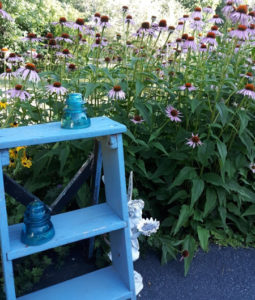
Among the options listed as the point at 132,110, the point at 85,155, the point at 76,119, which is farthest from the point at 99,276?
the point at 132,110

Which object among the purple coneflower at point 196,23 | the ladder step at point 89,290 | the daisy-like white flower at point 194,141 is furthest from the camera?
the purple coneflower at point 196,23

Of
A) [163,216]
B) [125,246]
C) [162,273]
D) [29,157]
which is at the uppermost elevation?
[29,157]

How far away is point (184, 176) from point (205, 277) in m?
0.63

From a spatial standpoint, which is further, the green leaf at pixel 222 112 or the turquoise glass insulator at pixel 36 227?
the green leaf at pixel 222 112

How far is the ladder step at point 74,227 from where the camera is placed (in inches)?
50.2

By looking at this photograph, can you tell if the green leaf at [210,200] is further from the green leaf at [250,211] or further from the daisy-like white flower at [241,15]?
the daisy-like white flower at [241,15]

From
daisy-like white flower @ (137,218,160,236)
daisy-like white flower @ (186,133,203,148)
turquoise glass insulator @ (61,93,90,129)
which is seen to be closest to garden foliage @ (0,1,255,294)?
daisy-like white flower @ (186,133,203,148)

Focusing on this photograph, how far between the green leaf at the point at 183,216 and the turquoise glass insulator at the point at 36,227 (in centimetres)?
89

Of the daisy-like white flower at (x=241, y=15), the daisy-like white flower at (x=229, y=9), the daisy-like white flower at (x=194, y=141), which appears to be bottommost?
the daisy-like white flower at (x=194, y=141)

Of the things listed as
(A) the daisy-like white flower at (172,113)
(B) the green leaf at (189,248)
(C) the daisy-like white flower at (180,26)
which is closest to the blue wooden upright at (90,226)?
(B) the green leaf at (189,248)

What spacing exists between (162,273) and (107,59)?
5.20ft

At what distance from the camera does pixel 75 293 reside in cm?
153

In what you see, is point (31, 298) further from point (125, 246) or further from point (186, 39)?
point (186, 39)

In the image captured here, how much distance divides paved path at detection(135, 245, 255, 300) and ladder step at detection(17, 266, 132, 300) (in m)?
0.26
